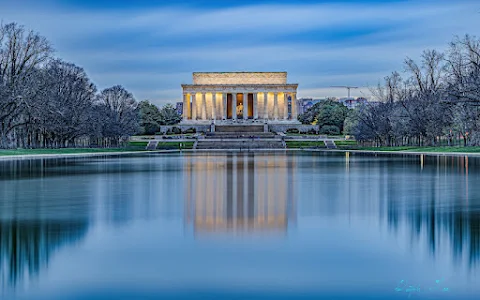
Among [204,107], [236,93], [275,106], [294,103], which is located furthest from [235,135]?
[294,103]

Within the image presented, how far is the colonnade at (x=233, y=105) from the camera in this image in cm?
12256

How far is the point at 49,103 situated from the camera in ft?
179

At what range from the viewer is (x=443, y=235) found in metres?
11.2

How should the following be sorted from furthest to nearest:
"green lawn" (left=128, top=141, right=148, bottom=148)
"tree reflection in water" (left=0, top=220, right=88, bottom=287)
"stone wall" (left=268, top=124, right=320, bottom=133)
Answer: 1. "stone wall" (left=268, top=124, right=320, bottom=133)
2. "green lawn" (left=128, top=141, right=148, bottom=148)
3. "tree reflection in water" (left=0, top=220, right=88, bottom=287)

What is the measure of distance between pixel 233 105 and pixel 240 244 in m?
113

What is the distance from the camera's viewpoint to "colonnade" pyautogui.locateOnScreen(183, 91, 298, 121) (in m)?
123

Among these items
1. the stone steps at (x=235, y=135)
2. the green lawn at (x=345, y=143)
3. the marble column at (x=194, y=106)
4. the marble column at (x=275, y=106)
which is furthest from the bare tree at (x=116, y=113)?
the marble column at (x=275, y=106)

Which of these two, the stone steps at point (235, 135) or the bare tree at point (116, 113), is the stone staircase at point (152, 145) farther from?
the stone steps at point (235, 135)

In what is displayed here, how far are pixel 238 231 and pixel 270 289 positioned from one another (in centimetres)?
421

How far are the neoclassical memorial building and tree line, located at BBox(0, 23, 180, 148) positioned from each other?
32.2m

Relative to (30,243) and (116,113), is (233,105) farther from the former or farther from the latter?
(30,243)

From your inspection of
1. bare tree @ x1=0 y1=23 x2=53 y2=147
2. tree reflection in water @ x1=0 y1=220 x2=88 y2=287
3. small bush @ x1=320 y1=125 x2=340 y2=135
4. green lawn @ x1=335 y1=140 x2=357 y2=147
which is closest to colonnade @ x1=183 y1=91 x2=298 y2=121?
small bush @ x1=320 y1=125 x2=340 y2=135

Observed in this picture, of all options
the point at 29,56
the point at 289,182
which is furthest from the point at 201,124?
the point at 289,182

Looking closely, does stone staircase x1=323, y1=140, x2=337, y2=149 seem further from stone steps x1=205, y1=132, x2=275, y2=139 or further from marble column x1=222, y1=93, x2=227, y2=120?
marble column x1=222, y1=93, x2=227, y2=120
